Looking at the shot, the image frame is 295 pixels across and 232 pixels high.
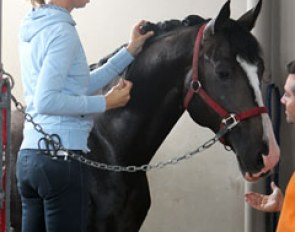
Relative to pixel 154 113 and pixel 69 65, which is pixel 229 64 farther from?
pixel 69 65

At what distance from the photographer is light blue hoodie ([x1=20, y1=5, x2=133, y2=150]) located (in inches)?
51.9

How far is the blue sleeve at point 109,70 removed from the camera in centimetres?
172

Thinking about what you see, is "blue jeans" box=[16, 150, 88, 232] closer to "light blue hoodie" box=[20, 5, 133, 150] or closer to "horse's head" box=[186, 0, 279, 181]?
"light blue hoodie" box=[20, 5, 133, 150]

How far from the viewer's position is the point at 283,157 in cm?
275

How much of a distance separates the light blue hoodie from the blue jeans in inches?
1.9

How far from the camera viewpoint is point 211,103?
167 centimetres

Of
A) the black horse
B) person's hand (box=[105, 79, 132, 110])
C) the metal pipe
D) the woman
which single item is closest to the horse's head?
the black horse

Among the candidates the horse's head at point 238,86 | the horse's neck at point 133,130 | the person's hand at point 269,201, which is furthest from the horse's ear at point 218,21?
the person's hand at point 269,201

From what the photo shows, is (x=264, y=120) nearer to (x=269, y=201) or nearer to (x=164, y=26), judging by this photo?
(x=269, y=201)

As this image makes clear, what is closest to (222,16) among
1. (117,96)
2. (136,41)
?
(136,41)

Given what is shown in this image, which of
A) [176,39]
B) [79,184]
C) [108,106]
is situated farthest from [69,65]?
[176,39]

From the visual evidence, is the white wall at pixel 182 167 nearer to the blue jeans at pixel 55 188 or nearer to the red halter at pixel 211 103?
the red halter at pixel 211 103

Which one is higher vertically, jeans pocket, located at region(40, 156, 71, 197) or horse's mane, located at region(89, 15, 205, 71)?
horse's mane, located at region(89, 15, 205, 71)

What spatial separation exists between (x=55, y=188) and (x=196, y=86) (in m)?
0.59
